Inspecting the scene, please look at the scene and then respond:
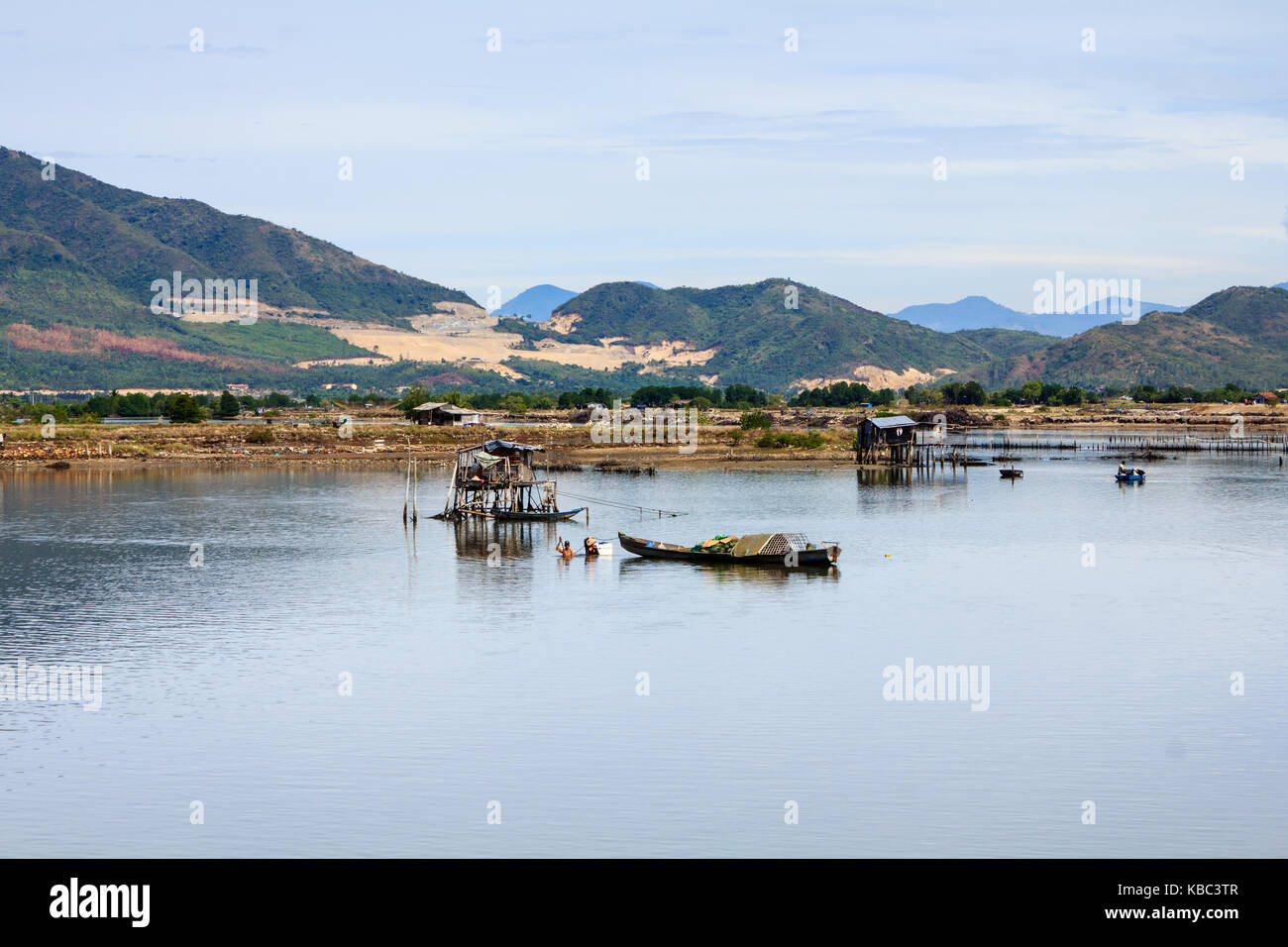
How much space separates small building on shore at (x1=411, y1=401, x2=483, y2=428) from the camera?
136 m

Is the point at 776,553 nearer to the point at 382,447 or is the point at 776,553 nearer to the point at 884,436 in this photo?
the point at 884,436

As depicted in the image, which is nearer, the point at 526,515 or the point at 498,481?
the point at 526,515

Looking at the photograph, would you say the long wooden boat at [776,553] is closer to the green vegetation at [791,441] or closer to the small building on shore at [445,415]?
the green vegetation at [791,441]

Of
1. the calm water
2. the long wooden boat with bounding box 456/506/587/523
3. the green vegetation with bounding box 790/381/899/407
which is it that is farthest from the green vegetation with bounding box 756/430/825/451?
the green vegetation with bounding box 790/381/899/407

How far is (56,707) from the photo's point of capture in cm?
2809

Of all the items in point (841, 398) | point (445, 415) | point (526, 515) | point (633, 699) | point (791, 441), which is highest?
point (841, 398)

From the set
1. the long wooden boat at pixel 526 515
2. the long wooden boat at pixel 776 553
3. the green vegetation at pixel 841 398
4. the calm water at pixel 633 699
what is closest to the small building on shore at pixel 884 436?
the calm water at pixel 633 699

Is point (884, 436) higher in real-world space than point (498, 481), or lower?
higher

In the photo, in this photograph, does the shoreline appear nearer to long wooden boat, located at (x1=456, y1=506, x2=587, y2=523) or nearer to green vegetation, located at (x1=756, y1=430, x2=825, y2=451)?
green vegetation, located at (x1=756, y1=430, x2=825, y2=451)

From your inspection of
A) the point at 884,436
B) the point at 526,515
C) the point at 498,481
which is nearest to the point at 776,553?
the point at 526,515

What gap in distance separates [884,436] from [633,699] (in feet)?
251

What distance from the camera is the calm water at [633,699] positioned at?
2131cm

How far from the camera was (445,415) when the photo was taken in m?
136
